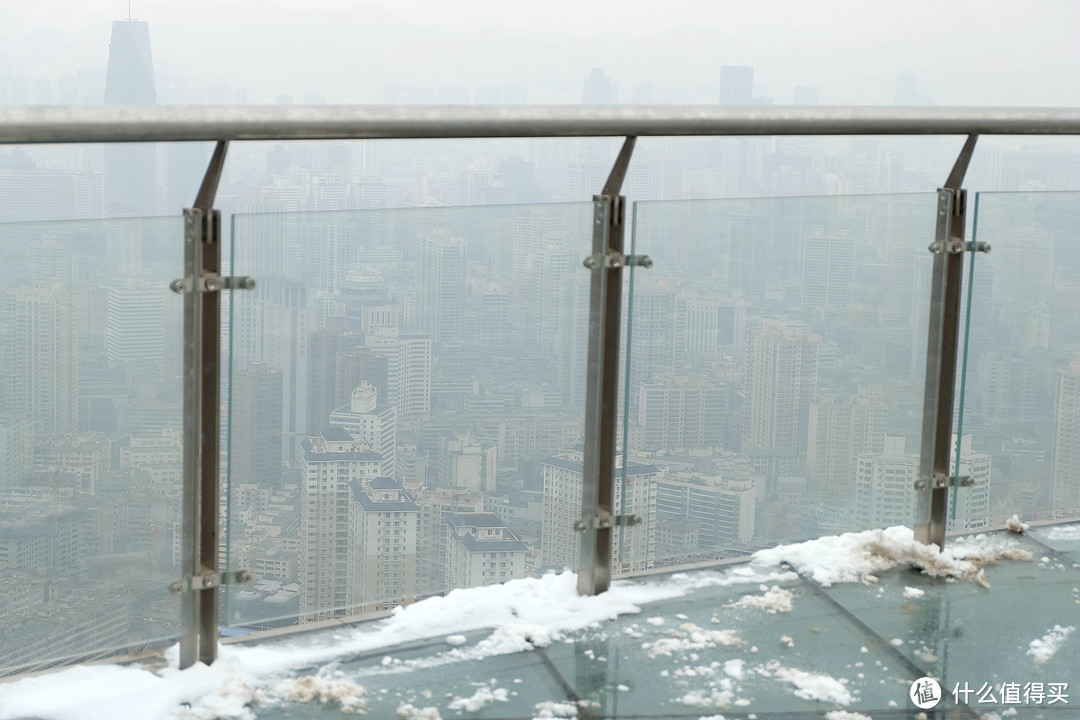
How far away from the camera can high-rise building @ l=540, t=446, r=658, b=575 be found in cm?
176

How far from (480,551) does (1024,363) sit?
1.07 m

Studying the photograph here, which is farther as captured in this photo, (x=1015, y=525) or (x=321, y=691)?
(x=1015, y=525)

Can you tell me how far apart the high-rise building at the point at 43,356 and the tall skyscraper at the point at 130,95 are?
1822 centimetres

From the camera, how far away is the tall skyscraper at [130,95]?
24906 millimetres

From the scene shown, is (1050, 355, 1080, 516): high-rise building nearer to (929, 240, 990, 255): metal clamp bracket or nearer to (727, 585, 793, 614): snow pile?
(929, 240, 990, 255): metal clamp bracket

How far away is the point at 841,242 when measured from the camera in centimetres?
188

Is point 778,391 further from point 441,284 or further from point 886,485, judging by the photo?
point 441,284

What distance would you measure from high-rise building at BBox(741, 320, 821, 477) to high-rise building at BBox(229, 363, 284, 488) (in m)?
0.74

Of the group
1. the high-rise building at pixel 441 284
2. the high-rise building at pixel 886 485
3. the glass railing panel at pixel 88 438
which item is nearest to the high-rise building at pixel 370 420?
the high-rise building at pixel 441 284

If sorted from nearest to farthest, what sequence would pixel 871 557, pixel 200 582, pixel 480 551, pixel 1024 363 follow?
pixel 200 582 → pixel 480 551 → pixel 871 557 → pixel 1024 363

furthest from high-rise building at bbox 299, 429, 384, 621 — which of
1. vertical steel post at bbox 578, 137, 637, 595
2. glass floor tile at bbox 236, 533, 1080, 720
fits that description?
vertical steel post at bbox 578, 137, 637, 595

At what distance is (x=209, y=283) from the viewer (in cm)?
147

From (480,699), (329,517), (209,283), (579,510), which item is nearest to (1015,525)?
(579,510)

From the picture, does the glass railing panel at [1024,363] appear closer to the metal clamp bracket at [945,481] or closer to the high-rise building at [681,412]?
the metal clamp bracket at [945,481]
